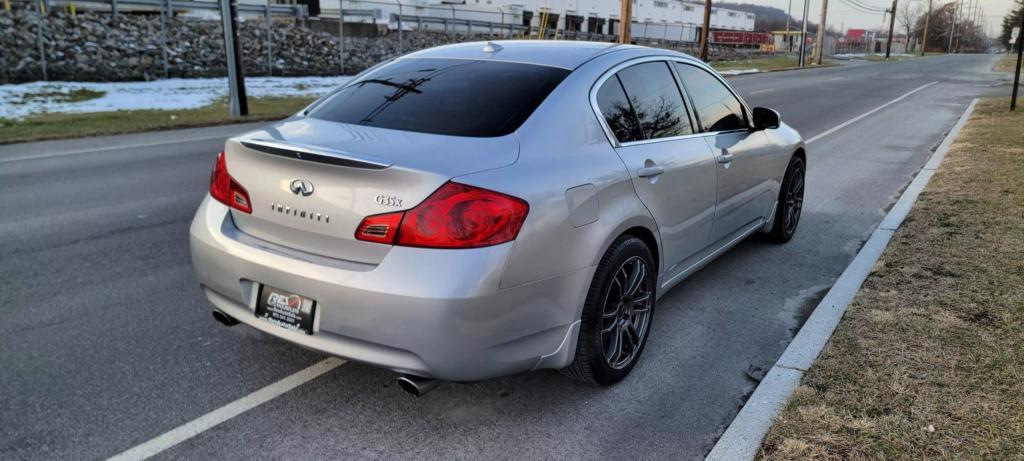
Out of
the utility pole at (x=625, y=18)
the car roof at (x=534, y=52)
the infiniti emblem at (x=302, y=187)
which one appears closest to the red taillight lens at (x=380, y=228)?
the infiniti emblem at (x=302, y=187)

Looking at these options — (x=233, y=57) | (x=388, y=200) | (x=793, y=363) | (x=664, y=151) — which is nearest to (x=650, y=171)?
(x=664, y=151)

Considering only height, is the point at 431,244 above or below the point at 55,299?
above

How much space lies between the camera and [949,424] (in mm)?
3078

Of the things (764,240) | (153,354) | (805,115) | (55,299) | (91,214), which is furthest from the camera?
(805,115)

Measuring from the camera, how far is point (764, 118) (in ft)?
17.0

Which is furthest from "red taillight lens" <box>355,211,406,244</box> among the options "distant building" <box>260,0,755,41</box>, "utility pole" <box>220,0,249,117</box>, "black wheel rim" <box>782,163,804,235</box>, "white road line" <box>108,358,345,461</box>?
"distant building" <box>260,0,755,41</box>

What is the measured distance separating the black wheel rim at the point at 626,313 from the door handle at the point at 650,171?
0.42m

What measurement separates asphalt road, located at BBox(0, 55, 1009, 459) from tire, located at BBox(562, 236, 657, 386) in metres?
0.13

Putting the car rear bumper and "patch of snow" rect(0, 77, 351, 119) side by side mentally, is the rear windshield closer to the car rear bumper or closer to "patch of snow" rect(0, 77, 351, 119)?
the car rear bumper

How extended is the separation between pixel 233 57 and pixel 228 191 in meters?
12.8

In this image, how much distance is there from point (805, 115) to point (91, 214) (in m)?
15.3

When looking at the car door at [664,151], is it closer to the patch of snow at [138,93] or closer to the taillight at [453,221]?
the taillight at [453,221]

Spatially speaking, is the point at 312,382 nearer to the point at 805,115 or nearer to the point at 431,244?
the point at 431,244

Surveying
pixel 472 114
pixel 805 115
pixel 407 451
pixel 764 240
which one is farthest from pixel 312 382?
pixel 805 115
